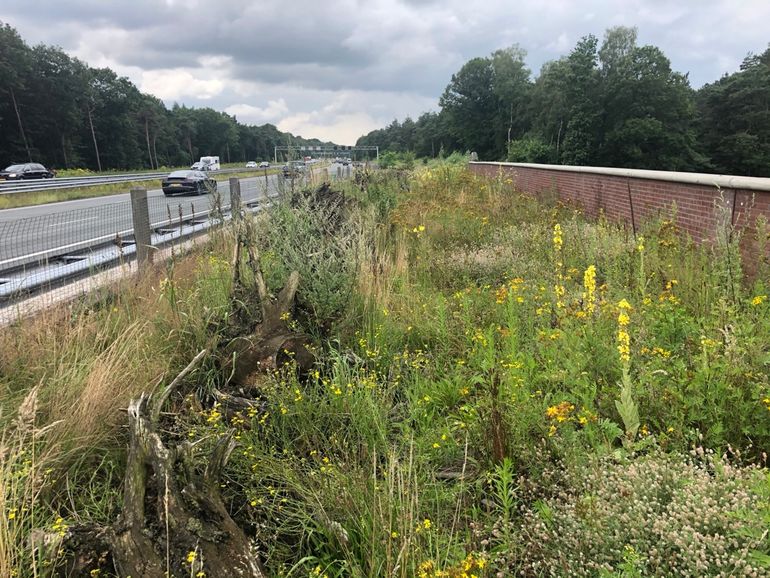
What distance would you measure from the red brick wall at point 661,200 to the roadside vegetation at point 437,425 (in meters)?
1.28

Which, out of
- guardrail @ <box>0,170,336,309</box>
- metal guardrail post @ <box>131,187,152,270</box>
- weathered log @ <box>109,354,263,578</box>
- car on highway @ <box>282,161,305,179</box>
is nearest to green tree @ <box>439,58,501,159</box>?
car on highway @ <box>282,161,305,179</box>

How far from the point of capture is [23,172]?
3388 cm

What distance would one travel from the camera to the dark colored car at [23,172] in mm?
32281

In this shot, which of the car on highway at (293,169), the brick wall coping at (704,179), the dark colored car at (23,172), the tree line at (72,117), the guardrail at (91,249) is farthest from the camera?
the tree line at (72,117)

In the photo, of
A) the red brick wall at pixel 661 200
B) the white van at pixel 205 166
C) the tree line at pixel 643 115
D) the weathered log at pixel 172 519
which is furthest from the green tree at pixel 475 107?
the weathered log at pixel 172 519

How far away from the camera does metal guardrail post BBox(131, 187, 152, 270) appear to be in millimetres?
5766

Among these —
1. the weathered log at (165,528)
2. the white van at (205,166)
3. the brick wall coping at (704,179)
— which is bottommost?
the weathered log at (165,528)

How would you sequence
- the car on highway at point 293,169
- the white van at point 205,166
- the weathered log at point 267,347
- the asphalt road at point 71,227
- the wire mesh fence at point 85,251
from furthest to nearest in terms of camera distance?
the white van at point 205,166 < the car on highway at point 293,169 < the asphalt road at point 71,227 < the wire mesh fence at point 85,251 < the weathered log at point 267,347

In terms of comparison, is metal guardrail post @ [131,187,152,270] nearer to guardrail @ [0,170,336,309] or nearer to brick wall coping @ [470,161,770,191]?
guardrail @ [0,170,336,309]

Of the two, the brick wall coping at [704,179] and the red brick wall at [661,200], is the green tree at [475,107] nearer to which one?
the red brick wall at [661,200]

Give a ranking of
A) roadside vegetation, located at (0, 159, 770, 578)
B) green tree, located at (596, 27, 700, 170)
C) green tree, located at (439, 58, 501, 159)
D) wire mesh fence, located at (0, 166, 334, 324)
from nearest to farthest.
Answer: roadside vegetation, located at (0, 159, 770, 578), wire mesh fence, located at (0, 166, 334, 324), green tree, located at (596, 27, 700, 170), green tree, located at (439, 58, 501, 159)

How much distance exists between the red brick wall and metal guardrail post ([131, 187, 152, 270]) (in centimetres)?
579

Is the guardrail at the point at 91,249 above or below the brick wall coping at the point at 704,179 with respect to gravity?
below

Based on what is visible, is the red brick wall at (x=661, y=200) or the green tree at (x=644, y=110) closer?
the red brick wall at (x=661, y=200)
